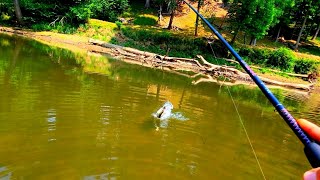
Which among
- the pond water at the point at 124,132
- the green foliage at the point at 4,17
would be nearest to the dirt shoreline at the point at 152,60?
the green foliage at the point at 4,17

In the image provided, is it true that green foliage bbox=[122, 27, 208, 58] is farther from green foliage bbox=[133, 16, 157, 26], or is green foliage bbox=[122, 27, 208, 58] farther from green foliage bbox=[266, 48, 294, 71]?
green foliage bbox=[266, 48, 294, 71]

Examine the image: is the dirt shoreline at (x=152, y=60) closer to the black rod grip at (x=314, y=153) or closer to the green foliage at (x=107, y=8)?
the green foliage at (x=107, y=8)

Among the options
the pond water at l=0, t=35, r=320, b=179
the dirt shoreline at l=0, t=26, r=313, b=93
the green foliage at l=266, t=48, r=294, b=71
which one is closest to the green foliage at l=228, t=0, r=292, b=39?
the green foliage at l=266, t=48, r=294, b=71

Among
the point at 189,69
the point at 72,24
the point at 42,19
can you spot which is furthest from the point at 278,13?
the point at 42,19

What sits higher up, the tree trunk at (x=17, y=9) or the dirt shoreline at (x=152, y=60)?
the tree trunk at (x=17, y=9)

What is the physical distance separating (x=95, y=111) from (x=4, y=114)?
3150mm

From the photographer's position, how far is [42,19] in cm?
4112

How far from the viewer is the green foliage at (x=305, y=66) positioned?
37.0 metres

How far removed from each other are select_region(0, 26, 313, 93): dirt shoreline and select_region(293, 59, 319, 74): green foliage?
437 centimetres

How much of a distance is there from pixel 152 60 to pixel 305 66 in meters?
16.8

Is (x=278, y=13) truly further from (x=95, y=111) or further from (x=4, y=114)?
(x=4, y=114)

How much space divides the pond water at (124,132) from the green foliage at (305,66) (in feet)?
56.3

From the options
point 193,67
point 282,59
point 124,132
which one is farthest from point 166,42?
point 124,132

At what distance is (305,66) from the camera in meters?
37.2
